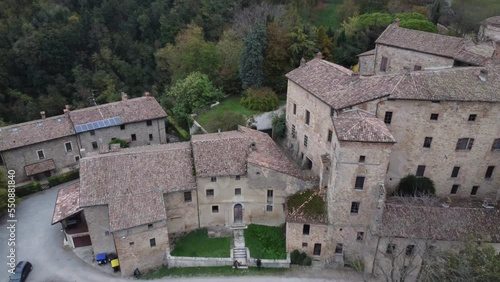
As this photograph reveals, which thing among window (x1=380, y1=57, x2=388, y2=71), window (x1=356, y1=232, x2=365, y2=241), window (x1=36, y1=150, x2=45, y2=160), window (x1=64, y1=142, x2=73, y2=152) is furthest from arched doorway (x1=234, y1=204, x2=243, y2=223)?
window (x1=380, y1=57, x2=388, y2=71)

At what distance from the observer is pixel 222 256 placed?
126 feet

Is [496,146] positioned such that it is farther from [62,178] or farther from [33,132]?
[33,132]

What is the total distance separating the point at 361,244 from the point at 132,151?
23.4 metres

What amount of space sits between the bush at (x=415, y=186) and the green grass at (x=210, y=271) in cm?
1384

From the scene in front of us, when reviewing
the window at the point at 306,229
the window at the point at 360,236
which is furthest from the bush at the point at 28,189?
the window at the point at 360,236

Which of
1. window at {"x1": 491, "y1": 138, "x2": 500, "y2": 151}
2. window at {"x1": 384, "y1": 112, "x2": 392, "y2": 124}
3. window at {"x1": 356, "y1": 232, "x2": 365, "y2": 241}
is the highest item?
window at {"x1": 384, "y1": 112, "x2": 392, "y2": 124}

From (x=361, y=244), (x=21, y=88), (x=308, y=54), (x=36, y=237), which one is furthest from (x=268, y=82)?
(x=21, y=88)

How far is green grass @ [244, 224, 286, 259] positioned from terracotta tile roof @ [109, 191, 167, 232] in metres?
8.92

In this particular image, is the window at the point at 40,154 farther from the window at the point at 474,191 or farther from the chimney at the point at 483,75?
the chimney at the point at 483,75

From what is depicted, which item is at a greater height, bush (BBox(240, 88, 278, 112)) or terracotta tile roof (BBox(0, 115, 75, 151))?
bush (BBox(240, 88, 278, 112))

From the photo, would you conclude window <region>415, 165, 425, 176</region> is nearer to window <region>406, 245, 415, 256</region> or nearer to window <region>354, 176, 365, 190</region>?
window <region>406, 245, 415, 256</region>

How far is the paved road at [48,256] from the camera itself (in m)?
36.9

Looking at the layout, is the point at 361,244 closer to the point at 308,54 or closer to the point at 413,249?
the point at 413,249

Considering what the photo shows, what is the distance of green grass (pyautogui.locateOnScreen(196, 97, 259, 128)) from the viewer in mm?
55088
